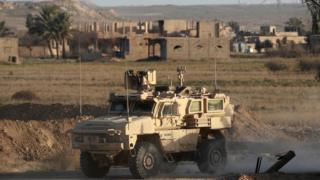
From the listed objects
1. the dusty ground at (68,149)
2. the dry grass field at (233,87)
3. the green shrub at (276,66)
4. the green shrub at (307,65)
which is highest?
the green shrub at (307,65)

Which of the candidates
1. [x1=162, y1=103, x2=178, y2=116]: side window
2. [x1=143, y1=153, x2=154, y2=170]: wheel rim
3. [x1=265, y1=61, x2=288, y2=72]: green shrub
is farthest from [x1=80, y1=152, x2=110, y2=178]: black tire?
[x1=265, y1=61, x2=288, y2=72]: green shrub

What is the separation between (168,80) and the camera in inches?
1640

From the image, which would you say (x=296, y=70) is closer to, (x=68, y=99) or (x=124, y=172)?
(x=68, y=99)

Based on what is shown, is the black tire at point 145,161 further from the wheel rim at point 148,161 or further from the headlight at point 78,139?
the headlight at point 78,139

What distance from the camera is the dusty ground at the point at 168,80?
2819 centimetres

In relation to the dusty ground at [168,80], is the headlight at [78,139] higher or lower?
higher

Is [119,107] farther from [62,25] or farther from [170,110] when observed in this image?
[62,25]

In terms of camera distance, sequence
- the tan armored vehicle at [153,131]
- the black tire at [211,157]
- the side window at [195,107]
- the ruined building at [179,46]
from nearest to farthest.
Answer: the tan armored vehicle at [153,131] → the side window at [195,107] → the black tire at [211,157] → the ruined building at [179,46]

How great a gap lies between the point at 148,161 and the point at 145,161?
11cm

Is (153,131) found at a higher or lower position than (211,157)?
higher

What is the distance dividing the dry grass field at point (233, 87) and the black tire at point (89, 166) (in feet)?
54.2

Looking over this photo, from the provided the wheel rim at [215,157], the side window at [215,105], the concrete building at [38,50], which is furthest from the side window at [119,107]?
the concrete building at [38,50]

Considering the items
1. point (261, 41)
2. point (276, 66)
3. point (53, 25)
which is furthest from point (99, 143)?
point (261, 41)

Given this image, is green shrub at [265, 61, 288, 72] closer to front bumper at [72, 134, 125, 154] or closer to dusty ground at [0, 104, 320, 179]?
dusty ground at [0, 104, 320, 179]
